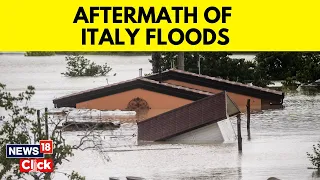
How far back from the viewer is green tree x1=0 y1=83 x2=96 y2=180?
3.75 m

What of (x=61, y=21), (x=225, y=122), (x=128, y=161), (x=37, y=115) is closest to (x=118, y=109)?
(x=128, y=161)

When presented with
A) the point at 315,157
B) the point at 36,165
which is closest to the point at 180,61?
the point at 315,157

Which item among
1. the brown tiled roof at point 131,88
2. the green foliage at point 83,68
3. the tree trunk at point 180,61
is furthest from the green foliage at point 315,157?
the tree trunk at point 180,61

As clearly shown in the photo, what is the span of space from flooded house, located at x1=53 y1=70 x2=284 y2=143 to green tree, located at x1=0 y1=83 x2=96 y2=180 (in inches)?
61.5

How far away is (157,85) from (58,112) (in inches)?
64.2

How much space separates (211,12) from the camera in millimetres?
2775

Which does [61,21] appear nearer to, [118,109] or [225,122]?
[118,109]

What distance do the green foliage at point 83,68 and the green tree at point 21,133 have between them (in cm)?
176

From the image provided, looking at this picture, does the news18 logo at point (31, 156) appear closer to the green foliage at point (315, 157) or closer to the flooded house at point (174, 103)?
the flooded house at point (174, 103)

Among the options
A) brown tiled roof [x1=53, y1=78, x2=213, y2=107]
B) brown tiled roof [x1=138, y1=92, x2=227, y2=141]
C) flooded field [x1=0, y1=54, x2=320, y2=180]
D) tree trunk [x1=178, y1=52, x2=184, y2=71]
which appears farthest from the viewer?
tree trunk [x1=178, y1=52, x2=184, y2=71]

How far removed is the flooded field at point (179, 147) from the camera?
500 centimetres

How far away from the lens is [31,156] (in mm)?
3285

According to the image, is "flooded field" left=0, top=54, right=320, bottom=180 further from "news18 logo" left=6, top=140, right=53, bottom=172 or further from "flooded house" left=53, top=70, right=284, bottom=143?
"news18 logo" left=6, top=140, right=53, bottom=172

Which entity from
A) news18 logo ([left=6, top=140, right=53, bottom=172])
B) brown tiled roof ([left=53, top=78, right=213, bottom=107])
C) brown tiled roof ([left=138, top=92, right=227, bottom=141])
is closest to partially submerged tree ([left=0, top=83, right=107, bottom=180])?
news18 logo ([left=6, top=140, right=53, bottom=172])
